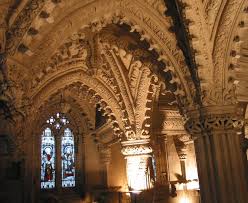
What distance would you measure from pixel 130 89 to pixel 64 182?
6.25m

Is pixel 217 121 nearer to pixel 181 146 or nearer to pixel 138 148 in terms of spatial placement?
pixel 138 148

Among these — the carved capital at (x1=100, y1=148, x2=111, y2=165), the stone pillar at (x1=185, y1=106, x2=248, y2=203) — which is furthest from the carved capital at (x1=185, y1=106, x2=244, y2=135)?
the carved capital at (x1=100, y1=148, x2=111, y2=165)

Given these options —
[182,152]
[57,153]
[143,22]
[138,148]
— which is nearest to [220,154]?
[143,22]

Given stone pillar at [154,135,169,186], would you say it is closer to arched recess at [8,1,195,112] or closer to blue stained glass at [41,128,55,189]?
blue stained glass at [41,128,55,189]

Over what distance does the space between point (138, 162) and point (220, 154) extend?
13.2ft

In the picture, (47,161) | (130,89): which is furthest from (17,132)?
(47,161)

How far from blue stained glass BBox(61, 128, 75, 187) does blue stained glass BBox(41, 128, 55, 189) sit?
41cm

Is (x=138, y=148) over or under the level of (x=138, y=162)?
over

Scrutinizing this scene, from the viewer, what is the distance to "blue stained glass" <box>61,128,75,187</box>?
13.9 metres

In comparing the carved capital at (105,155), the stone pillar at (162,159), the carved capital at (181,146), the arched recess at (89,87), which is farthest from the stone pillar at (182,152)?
the carved capital at (105,155)

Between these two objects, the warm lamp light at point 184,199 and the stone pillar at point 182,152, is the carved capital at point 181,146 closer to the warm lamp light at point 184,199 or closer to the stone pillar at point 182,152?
the stone pillar at point 182,152

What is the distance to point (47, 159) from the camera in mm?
13812

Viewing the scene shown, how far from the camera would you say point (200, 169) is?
19.9ft

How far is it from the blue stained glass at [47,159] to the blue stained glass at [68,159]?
0.41 m
